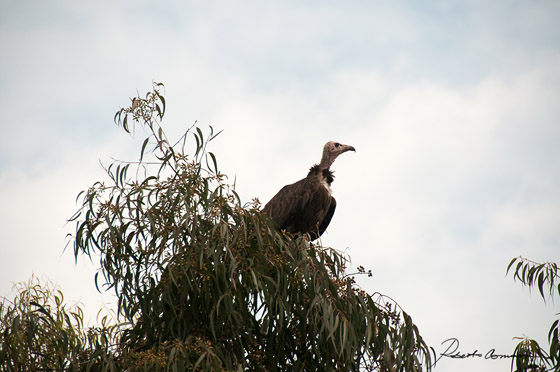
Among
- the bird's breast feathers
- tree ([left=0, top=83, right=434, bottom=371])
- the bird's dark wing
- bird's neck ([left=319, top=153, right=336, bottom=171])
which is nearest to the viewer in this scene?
tree ([left=0, top=83, right=434, bottom=371])

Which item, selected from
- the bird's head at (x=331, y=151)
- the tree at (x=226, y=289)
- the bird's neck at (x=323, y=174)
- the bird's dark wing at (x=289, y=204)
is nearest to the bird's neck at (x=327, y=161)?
the bird's head at (x=331, y=151)

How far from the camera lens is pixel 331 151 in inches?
370

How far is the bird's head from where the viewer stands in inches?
368

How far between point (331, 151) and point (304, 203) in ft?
3.82

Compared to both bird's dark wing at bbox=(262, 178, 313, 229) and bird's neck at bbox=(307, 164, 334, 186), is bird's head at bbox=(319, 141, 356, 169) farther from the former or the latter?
bird's dark wing at bbox=(262, 178, 313, 229)

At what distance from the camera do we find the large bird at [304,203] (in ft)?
28.0

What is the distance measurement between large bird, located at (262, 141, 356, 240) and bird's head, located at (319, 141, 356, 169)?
0.44 metres

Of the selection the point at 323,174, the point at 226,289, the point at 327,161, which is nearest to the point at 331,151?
the point at 327,161

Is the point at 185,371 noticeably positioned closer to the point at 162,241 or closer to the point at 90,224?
the point at 162,241

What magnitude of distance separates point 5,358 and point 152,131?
1.93 metres

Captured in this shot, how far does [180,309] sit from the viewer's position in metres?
5.04

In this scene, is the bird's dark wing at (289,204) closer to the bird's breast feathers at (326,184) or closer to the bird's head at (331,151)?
the bird's breast feathers at (326,184)

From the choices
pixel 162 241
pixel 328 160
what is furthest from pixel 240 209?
pixel 328 160

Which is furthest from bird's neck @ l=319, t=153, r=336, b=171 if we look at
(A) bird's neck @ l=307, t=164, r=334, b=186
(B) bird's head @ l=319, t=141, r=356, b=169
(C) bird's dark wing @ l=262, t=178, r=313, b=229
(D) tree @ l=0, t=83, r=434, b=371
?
(D) tree @ l=0, t=83, r=434, b=371
